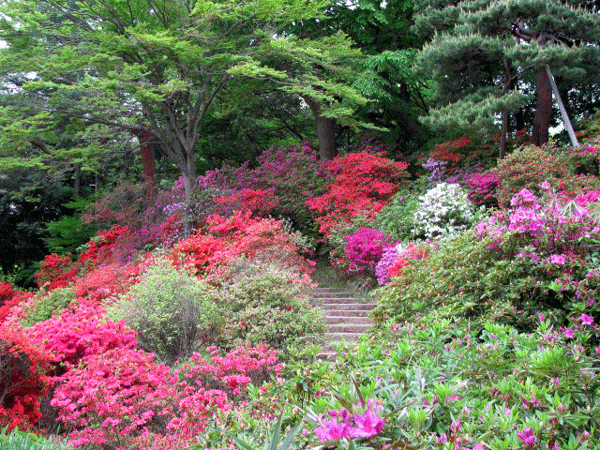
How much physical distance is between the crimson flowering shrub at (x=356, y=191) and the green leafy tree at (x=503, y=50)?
1.70m

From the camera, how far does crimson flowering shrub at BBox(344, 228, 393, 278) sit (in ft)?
27.2

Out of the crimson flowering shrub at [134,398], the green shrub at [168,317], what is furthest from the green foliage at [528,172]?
the crimson flowering shrub at [134,398]

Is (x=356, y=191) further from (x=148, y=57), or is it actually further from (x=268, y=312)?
(x=148, y=57)

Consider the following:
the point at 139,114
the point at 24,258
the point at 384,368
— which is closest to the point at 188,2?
the point at 139,114

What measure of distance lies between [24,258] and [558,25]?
17.3 metres

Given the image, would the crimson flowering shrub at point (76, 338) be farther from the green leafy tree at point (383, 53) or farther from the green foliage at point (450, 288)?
the green leafy tree at point (383, 53)

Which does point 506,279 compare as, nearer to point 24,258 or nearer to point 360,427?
point 360,427

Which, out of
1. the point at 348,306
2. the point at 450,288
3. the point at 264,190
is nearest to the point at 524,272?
the point at 450,288

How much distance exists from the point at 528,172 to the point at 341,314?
4.35 metres

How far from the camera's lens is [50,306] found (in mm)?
8148

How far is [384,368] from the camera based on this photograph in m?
2.10

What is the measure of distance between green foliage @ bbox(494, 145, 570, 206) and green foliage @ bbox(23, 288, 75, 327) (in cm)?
823

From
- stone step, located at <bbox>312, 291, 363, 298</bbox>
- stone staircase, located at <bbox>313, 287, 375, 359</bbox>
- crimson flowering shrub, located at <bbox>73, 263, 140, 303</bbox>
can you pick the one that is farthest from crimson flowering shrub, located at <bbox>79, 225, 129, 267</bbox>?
stone staircase, located at <bbox>313, 287, 375, 359</bbox>

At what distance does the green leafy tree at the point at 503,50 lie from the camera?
28.7 ft
